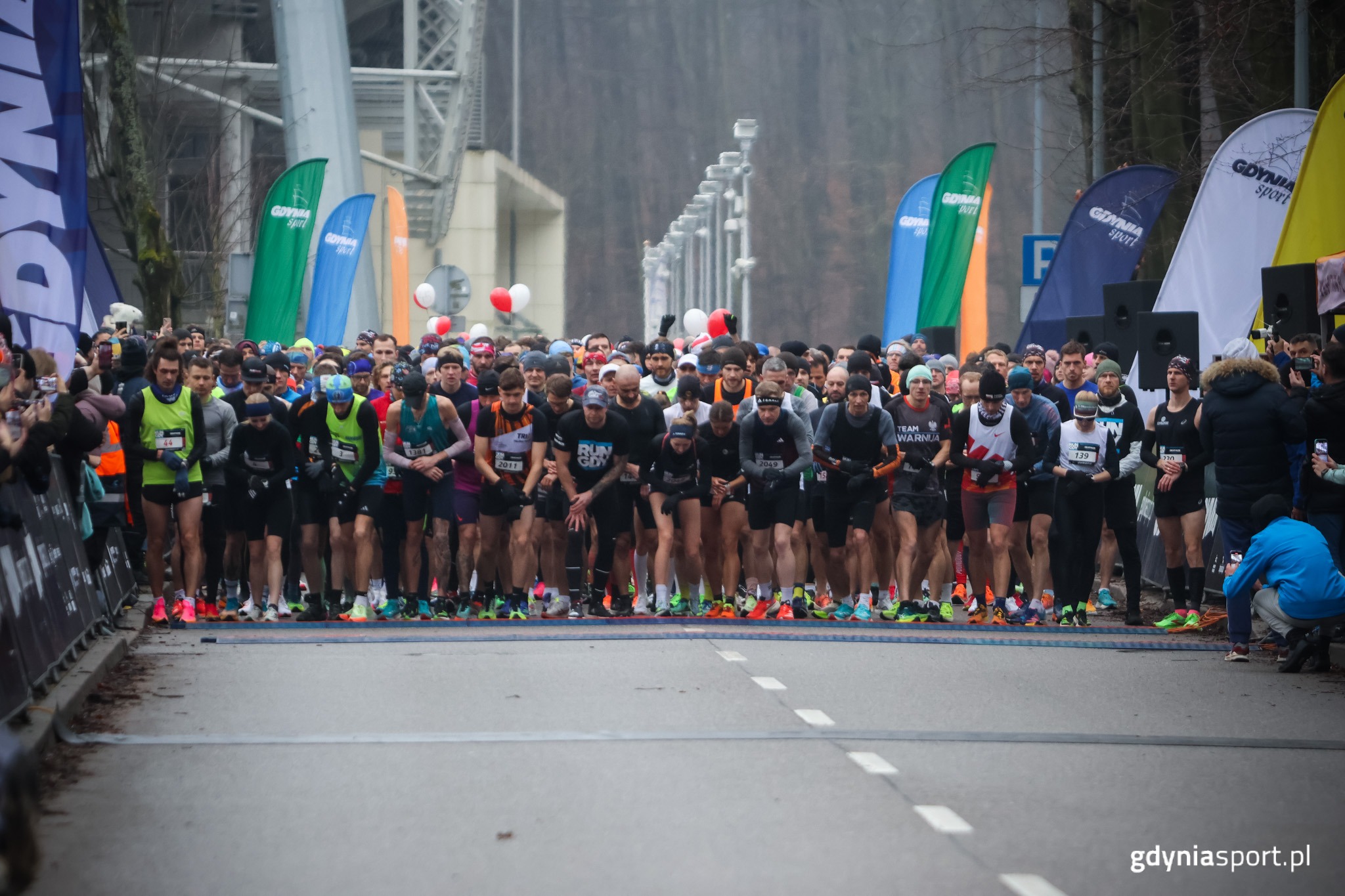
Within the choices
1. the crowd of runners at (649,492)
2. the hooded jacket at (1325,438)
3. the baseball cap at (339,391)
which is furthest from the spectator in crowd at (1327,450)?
the baseball cap at (339,391)

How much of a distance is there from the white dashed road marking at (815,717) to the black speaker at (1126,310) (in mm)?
9064

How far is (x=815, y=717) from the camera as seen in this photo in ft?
30.7

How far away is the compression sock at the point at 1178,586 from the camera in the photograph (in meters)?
14.3

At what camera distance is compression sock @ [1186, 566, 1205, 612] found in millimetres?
14062

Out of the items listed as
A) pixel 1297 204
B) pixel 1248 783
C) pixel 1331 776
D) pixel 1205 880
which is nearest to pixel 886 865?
pixel 1205 880

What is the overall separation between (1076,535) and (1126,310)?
4.00m

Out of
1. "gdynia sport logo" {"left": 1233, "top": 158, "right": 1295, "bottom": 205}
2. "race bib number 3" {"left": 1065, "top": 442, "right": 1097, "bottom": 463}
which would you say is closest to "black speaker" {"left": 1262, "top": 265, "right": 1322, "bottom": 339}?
"race bib number 3" {"left": 1065, "top": 442, "right": 1097, "bottom": 463}

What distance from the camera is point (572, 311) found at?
308 feet

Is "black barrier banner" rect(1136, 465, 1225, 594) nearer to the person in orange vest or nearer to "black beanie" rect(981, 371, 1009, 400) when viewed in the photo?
"black beanie" rect(981, 371, 1009, 400)

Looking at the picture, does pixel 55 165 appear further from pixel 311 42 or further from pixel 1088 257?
pixel 311 42

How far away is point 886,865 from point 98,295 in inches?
682

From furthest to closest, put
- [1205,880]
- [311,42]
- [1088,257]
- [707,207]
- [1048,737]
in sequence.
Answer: [707,207], [311,42], [1088,257], [1048,737], [1205,880]

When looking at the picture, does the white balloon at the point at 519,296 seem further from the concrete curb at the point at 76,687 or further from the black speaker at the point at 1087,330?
the concrete curb at the point at 76,687

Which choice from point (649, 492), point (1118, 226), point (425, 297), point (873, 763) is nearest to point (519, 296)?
point (425, 297)
